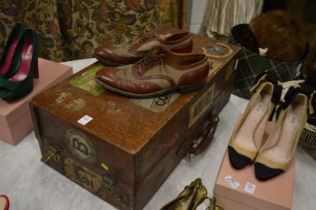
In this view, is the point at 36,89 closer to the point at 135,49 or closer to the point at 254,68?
the point at 135,49

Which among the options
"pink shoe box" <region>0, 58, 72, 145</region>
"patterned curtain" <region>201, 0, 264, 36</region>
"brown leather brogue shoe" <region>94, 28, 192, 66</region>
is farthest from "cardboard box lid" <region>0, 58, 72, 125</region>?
"patterned curtain" <region>201, 0, 264, 36</region>

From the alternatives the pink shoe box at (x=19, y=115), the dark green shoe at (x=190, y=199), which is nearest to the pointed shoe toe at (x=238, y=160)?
the dark green shoe at (x=190, y=199)

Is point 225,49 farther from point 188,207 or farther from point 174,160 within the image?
point 188,207

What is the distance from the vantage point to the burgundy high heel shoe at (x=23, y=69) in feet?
2.66

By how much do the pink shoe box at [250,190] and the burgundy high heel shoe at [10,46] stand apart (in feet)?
2.48

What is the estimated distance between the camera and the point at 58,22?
1.31 meters

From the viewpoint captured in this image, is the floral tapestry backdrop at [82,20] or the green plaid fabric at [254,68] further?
the floral tapestry backdrop at [82,20]

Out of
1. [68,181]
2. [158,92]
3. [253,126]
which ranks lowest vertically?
[68,181]

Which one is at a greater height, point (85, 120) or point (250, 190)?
point (85, 120)

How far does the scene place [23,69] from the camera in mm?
932

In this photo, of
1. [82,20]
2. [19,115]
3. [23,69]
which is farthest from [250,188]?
[82,20]

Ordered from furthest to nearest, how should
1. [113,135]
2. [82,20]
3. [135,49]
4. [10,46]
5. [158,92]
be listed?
[82,20] < [10,46] < [135,49] < [158,92] < [113,135]

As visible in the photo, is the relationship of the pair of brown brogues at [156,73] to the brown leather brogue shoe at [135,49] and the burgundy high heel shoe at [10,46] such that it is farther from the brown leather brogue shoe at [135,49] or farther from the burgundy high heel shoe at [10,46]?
the burgundy high heel shoe at [10,46]

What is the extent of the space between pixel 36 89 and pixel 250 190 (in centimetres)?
67
